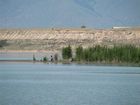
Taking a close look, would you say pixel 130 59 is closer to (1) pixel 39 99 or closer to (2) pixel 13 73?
(2) pixel 13 73

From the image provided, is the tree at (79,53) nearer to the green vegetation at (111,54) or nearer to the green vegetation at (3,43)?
the green vegetation at (111,54)

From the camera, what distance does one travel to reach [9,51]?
365 feet

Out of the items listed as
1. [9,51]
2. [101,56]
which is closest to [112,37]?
[9,51]

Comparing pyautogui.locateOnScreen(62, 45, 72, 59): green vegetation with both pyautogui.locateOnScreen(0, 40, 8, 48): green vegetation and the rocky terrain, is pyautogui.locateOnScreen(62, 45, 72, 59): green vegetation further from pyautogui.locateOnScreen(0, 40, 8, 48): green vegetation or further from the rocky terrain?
pyautogui.locateOnScreen(0, 40, 8, 48): green vegetation

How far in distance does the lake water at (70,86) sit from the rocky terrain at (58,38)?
54.0 meters

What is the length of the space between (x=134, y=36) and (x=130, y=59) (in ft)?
174

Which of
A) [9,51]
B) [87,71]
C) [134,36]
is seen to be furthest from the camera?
[134,36]

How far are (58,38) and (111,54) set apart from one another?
56.6 m

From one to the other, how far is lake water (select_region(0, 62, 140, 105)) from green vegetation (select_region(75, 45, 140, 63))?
3.00 m

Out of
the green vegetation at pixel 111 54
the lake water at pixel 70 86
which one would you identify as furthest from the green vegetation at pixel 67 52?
the lake water at pixel 70 86

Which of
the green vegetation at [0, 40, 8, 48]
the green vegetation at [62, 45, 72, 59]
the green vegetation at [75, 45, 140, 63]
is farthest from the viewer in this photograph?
the green vegetation at [0, 40, 8, 48]

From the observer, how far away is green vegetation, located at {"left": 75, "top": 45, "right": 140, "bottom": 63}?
66.2 metres

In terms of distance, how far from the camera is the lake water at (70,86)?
3581cm

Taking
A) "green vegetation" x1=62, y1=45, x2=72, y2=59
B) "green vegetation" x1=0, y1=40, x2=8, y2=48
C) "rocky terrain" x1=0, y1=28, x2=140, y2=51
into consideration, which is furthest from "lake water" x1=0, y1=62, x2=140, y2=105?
"green vegetation" x1=0, y1=40, x2=8, y2=48
